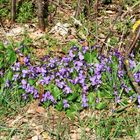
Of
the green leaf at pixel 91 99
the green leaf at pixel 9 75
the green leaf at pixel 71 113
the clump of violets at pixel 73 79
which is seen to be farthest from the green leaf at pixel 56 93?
the green leaf at pixel 9 75

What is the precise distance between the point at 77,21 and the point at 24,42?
0.61 metres

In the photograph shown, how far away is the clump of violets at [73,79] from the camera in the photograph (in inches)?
148

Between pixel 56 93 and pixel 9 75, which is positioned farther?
pixel 9 75

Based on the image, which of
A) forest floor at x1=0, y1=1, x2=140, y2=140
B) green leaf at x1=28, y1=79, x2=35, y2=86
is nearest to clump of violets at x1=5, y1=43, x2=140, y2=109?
green leaf at x1=28, y1=79, x2=35, y2=86

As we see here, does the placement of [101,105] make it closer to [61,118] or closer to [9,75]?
[61,118]

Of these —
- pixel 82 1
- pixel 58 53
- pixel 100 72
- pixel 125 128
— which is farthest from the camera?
pixel 82 1

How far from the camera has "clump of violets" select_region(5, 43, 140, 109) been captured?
148 inches

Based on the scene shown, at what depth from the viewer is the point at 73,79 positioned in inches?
152

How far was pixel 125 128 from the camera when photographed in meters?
3.62

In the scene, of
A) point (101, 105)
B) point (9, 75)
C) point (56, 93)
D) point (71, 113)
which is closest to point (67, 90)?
point (56, 93)

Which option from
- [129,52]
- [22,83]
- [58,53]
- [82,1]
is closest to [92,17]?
[82,1]

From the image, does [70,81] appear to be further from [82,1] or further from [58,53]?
[82,1]

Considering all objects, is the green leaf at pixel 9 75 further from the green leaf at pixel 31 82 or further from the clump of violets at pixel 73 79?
the green leaf at pixel 31 82

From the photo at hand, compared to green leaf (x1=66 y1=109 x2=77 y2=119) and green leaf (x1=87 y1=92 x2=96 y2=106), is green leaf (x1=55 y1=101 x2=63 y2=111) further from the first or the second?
green leaf (x1=87 y1=92 x2=96 y2=106)
